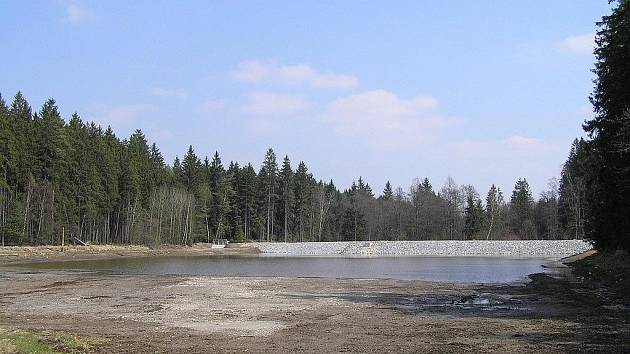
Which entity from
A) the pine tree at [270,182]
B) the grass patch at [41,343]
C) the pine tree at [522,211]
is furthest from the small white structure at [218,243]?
the grass patch at [41,343]

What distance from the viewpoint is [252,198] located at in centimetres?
12900

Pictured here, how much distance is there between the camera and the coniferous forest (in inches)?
1436

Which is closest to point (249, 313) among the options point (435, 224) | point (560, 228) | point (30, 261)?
point (30, 261)

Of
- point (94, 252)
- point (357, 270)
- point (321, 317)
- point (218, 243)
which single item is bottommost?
point (357, 270)

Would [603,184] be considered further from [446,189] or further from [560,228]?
[446,189]

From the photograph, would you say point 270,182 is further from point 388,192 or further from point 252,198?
point 388,192

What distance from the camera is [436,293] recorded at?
96.5ft

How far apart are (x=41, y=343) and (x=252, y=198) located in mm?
115468

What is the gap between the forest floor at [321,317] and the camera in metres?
14.6

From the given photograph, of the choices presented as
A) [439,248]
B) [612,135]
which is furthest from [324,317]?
Answer: [439,248]

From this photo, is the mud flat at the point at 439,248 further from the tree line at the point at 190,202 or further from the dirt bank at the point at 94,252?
the tree line at the point at 190,202

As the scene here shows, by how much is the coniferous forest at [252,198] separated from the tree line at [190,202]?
235mm

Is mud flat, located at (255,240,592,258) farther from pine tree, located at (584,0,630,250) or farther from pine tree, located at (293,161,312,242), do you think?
pine tree, located at (584,0,630,250)

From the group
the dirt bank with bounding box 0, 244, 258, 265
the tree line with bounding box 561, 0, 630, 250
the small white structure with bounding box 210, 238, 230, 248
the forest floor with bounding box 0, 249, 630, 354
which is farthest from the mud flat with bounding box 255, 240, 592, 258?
the forest floor with bounding box 0, 249, 630, 354
